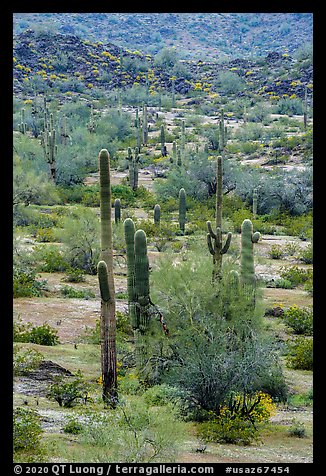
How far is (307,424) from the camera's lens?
1198cm

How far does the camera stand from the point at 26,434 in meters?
10.2

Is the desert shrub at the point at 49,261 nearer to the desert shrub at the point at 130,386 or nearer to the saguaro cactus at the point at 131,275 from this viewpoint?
the saguaro cactus at the point at 131,275

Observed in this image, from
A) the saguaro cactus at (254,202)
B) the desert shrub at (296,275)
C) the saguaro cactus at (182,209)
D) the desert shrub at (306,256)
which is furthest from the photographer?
the saguaro cactus at (254,202)

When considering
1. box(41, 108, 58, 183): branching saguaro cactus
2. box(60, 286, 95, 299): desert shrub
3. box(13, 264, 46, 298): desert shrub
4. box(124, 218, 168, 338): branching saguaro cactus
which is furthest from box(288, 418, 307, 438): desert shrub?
box(41, 108, 58, 183): branching saguaro cactus

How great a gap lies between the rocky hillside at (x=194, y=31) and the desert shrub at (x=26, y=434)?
65.4m

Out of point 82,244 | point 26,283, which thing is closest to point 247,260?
point 26,283

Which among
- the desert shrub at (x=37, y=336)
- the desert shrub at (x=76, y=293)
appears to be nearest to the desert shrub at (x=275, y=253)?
the desert shrub at (x=76, y=293)

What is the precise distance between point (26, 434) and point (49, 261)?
1326 cm

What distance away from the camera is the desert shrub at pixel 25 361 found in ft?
43.6

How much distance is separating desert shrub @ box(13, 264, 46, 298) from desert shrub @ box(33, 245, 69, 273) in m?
1.11

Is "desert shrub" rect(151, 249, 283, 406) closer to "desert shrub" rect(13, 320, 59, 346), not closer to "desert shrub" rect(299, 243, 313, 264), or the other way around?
"desert shrub" rect(13, 320, 59, 346)
